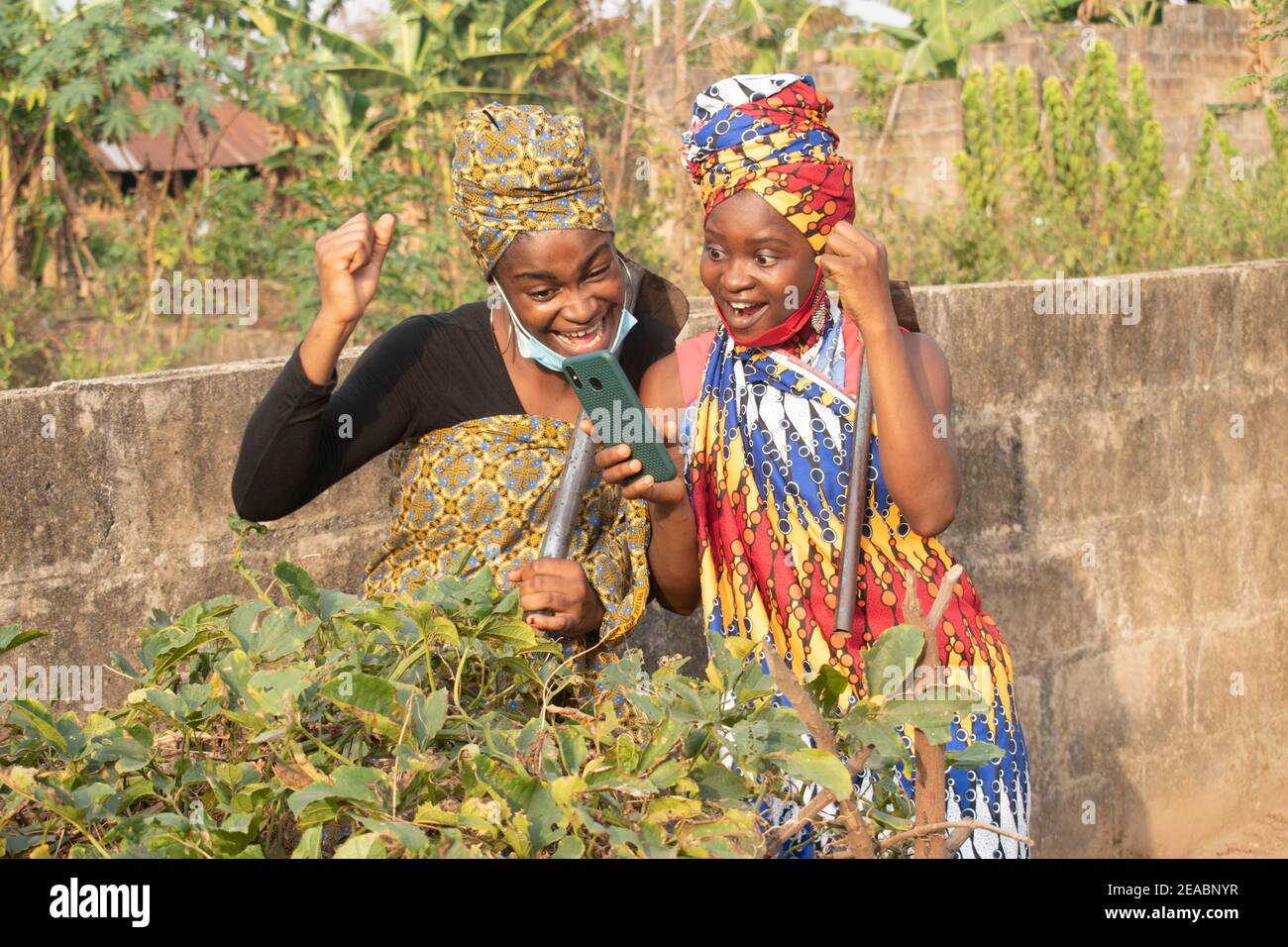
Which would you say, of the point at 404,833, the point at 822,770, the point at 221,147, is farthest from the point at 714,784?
the point at 221,147

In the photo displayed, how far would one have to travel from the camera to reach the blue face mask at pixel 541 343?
8.11 ft

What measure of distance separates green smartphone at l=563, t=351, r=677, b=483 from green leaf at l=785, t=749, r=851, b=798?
2.60 ft

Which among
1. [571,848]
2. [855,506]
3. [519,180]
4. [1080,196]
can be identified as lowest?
[571,848]

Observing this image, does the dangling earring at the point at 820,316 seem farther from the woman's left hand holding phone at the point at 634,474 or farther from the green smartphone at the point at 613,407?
the green smartphone at the point at 613,407

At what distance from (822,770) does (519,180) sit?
132 centimetres

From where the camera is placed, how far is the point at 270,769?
1472mm

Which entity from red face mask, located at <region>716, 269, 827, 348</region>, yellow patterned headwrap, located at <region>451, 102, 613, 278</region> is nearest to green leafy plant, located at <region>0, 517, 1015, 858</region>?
yellow patterned headwrap, located at <region>451, 102, 613, 278</region>

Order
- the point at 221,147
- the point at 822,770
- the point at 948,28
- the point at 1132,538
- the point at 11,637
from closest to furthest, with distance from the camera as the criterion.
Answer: the point at 822,770
the point at 11,637
the point at 1132,538
the point at 948,28
the point at 221,147

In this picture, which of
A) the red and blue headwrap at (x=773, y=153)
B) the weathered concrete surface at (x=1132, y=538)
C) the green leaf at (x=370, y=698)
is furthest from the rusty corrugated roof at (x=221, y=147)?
the green leaf at (x=370, y=698)

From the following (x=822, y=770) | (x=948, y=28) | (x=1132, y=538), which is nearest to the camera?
(x=822, y=770)

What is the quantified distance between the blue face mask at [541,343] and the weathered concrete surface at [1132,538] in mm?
995

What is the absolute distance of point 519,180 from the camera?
2.42 meters

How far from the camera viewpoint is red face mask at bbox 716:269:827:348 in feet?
8.47

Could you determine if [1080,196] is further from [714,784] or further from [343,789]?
[343,789]
